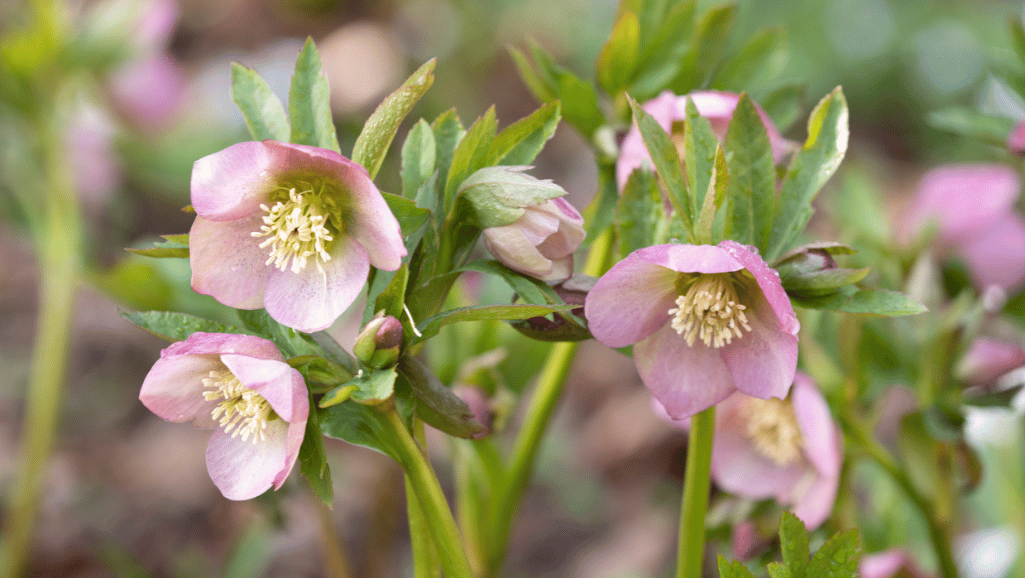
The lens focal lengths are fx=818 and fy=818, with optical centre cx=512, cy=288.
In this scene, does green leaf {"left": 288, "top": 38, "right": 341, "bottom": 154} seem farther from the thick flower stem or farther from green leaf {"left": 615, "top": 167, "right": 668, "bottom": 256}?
the thick flower stem

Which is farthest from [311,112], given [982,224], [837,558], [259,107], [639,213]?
[982,224]

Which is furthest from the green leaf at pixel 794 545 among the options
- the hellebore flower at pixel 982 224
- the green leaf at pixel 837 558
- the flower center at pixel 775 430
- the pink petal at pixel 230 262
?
the hellebore flower at pixel 982 224

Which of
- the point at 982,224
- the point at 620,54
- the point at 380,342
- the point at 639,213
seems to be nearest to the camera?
the point at 380,342

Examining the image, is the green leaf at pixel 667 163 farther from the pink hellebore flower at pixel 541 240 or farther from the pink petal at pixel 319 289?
the pink petal at pixel 319 289

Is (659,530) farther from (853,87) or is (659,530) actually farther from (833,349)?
(853,87)

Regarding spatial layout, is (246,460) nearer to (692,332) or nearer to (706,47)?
(692,332)

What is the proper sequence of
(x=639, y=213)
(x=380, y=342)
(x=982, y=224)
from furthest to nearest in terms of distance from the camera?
(x=982, y=224) < (x=639, y=213) < (x=380, y=342)
